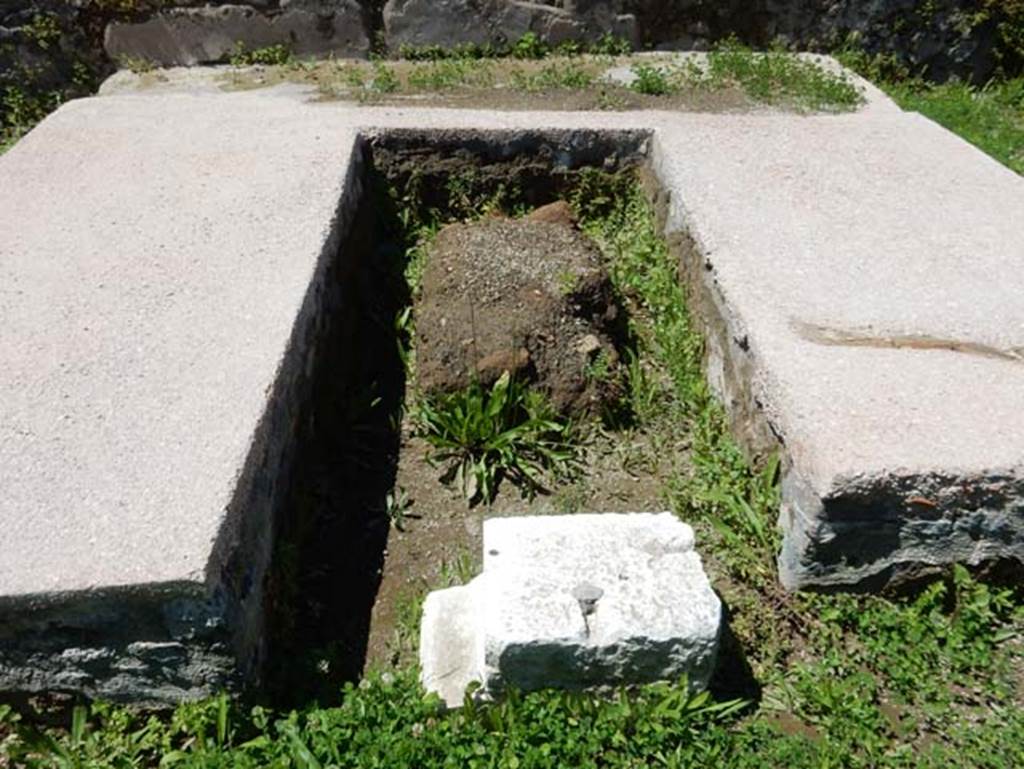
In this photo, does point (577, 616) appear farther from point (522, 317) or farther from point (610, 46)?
point (610, 46)

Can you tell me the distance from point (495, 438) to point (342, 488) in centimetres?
54

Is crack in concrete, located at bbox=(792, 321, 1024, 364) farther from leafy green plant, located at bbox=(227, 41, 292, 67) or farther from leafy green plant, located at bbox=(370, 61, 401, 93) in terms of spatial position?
leafy green plant, located at bbox=(227, 41, 292, 67)

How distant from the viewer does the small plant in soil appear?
3.03 meters

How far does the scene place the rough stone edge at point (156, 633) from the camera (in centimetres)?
193

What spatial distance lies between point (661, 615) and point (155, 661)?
1147 millimetres

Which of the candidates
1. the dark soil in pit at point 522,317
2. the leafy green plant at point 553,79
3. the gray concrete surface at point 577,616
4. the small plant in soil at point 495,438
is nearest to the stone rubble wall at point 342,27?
the leafy green plant at point 553,79

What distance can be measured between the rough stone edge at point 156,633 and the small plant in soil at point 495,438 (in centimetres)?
88

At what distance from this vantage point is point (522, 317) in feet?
10.9

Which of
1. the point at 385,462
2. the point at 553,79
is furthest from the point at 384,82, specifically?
the point at 385,462

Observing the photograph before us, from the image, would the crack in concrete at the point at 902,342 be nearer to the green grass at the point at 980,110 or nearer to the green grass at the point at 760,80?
the green grass at the point at 760,80

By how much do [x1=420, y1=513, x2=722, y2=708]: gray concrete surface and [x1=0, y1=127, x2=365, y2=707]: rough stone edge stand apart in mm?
477

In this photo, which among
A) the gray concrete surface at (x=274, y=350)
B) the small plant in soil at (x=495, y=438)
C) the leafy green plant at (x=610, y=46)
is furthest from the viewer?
the leafy green plant at (x=610, y=46)

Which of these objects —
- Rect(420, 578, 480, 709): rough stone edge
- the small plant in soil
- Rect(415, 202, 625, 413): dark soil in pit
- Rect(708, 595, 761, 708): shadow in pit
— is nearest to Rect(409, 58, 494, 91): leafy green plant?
Rect(415, 202, 625, 413): dark soil in pit

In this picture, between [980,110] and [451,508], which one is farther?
[980,110]
